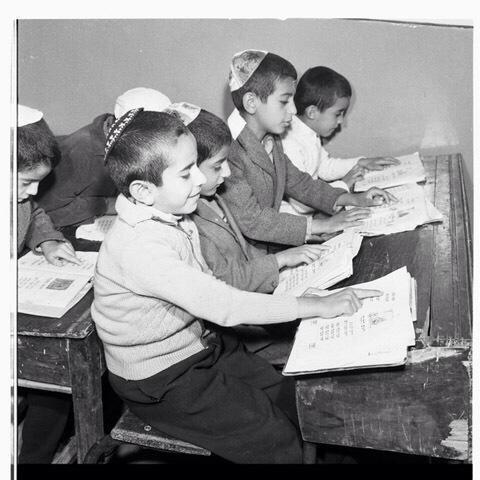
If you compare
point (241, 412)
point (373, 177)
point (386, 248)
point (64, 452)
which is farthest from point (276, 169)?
point (64, 452)

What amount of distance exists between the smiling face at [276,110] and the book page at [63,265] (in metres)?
0.66

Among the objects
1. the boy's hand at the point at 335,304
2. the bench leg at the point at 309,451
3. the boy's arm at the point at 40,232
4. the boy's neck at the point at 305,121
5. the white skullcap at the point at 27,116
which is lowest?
the bench leg at the point at 309,451

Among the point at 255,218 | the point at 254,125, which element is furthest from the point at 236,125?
the point at 255,218

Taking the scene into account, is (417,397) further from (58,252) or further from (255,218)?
(58,252)

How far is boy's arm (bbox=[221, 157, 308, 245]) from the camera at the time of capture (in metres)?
1.86

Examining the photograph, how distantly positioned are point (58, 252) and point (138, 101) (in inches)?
22.6

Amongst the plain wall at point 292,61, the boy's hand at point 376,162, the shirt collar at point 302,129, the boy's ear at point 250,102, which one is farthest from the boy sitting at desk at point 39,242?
the boy's hand at point 376,162

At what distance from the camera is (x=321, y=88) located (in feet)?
7.34

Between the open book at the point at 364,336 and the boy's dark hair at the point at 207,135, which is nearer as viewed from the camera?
the open book at the point at 364,336

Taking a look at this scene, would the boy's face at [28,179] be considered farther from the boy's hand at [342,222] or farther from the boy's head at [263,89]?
the boy's hand at [342,222]

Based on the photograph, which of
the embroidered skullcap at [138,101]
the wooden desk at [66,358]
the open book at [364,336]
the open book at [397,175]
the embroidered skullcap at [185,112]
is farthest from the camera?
the open book at [397,175]

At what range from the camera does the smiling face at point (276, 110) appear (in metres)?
1.94

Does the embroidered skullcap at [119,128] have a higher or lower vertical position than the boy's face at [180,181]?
higher

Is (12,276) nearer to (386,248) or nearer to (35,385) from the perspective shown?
(35,385)
